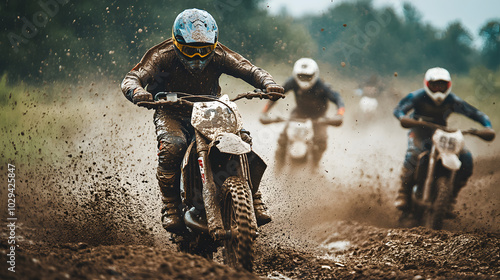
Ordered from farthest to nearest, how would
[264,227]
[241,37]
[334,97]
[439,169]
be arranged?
[241,37], [334,97], [439,169], [264,227]

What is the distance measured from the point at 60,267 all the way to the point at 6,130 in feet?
27.5

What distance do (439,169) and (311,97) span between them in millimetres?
3189

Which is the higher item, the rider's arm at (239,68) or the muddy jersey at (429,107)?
the muddy jersey at (429,107)

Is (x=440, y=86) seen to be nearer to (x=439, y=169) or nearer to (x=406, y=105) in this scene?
(x=406, y=105)

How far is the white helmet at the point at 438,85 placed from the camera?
9.91 metres

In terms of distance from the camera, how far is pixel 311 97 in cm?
1144

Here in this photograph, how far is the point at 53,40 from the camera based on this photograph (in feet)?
48.1

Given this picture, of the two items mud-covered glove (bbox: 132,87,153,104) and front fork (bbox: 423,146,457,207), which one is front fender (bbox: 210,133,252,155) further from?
front fork (bbox: 423,146,457,207)

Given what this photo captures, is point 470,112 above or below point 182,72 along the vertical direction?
above

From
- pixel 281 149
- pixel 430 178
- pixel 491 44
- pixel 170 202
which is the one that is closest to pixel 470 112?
pixel 430 178

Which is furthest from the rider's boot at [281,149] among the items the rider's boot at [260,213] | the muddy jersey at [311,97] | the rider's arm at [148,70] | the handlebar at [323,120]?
the rider's boot at [260,213]

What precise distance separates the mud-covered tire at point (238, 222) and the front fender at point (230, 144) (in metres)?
0.29

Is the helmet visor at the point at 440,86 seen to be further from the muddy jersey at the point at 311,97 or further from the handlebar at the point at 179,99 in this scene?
the handlebar at the point at 179,99

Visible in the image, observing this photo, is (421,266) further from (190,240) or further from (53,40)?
(53,40)
